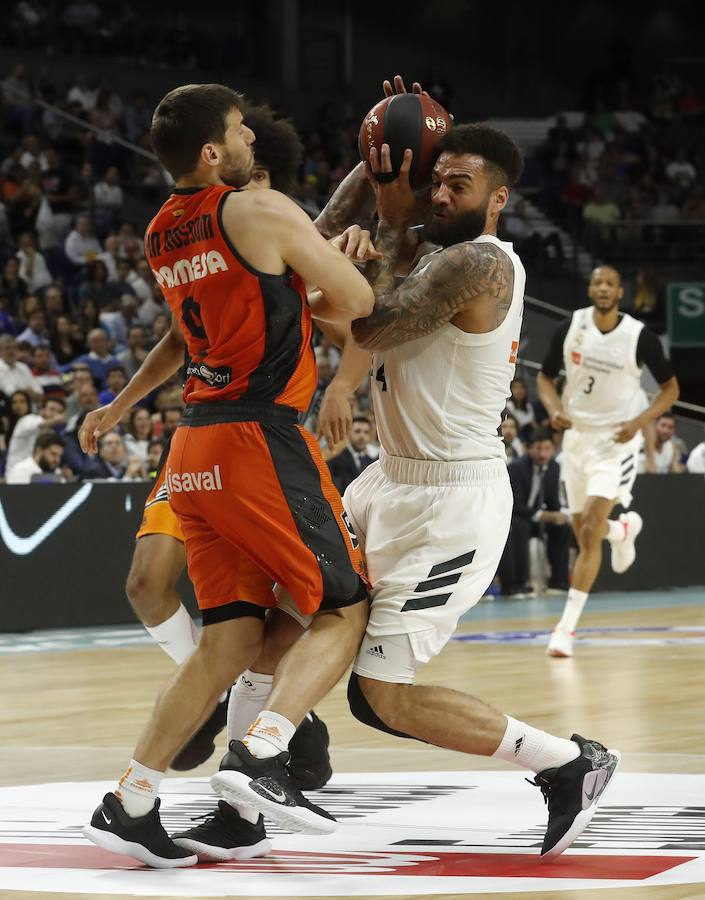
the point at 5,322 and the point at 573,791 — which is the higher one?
the point at 573,791

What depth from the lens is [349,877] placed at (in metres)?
4.16

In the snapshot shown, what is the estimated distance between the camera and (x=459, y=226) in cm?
459

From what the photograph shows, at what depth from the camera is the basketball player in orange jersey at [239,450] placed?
4.29m

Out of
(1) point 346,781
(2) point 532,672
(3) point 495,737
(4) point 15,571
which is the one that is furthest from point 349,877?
(4) point 15,571

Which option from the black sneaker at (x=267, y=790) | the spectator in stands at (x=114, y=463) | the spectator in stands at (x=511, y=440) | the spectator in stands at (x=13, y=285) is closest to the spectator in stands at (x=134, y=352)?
the spectator in stands at (x=13, y=285)

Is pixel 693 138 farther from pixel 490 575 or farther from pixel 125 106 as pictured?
pixel 490 575

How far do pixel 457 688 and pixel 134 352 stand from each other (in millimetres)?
7385

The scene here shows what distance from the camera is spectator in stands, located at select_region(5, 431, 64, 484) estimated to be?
1212cm

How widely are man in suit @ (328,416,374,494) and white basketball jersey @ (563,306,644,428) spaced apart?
291 cm

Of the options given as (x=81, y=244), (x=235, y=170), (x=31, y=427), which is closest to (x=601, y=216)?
(x=81, y=244)

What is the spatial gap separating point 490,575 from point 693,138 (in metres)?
22.6

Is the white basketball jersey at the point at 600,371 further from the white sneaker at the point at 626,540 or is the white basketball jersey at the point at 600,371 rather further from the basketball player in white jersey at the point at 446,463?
the basketball player in white jersey at the point at 446,463

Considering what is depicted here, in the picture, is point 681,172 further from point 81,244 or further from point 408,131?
point 408,131

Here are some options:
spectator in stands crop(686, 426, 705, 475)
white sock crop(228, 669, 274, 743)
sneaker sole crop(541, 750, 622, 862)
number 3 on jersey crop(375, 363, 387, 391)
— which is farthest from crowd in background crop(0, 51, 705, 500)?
sneaker sole crop(541, 750, 622, 862)
